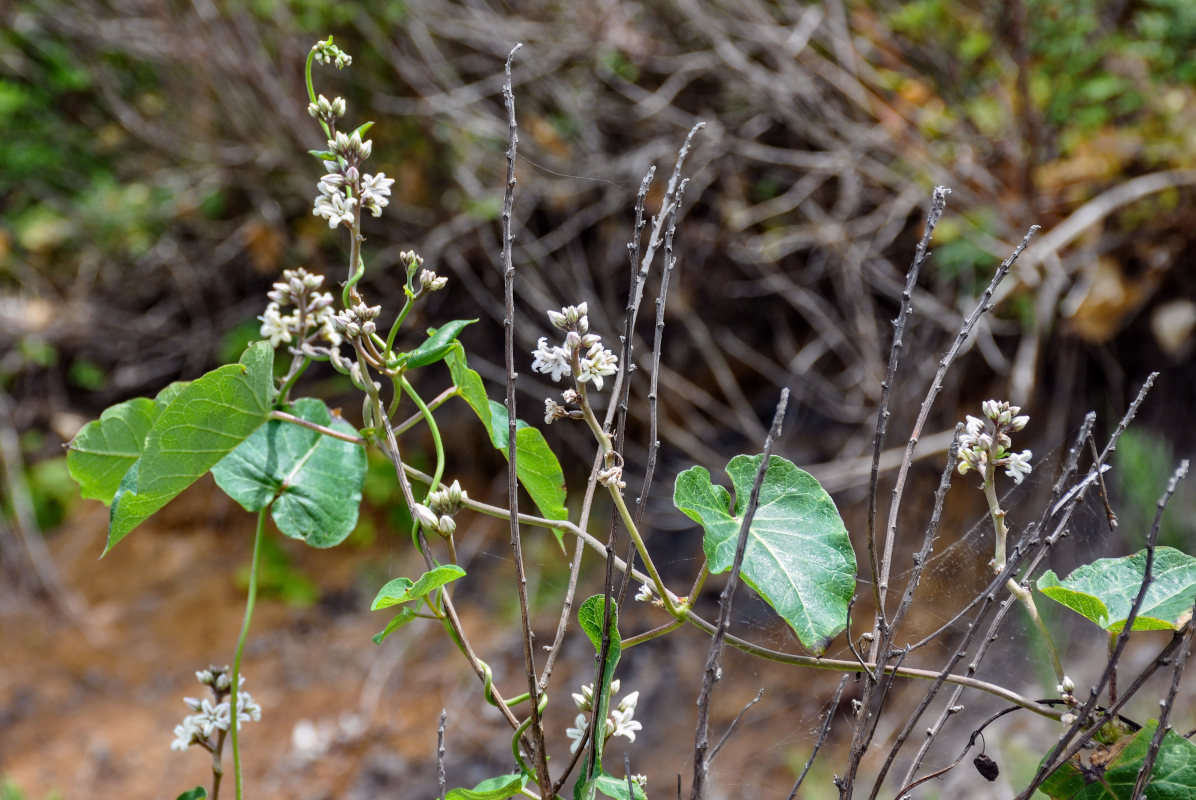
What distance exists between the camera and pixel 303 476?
2.10ft

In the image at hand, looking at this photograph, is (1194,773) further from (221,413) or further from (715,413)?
A: (715,413)

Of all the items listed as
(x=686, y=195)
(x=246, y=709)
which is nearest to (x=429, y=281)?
(x=246, y=709)

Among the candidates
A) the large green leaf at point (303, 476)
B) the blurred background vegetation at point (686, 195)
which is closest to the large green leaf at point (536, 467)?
the large green leaf at point (303, 476)

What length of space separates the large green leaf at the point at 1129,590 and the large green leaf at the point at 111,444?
2.24 ft

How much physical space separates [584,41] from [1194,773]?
2460 millimetres

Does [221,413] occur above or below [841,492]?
above

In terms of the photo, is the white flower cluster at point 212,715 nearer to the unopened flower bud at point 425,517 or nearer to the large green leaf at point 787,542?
the unopened flower bud at point 425,517

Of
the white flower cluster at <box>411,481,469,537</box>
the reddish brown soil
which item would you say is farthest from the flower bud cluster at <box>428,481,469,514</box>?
the reddish brown soil

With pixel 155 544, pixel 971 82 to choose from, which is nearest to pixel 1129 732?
pixel 971 82

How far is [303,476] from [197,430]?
10 cm

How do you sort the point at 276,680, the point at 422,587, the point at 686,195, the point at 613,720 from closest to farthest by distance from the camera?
the point at 422,587 < the point at 613,720 < the point at 686,195 < the point at 276,680

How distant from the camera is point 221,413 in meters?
0.56

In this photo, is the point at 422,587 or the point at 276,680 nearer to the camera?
the point at 422,587

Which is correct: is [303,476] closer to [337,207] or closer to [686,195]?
[337,207]
